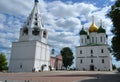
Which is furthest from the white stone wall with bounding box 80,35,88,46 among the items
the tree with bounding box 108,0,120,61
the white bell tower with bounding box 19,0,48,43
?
the tree with bounding box 108,0,120,61

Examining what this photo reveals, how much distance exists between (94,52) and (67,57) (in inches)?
422

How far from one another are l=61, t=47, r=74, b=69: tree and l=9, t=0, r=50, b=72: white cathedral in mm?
16121

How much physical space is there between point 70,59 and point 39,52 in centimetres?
2198

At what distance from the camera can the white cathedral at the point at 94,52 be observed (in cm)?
6481

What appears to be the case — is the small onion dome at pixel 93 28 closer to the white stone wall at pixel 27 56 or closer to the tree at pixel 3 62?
the white stone wall at pixel 27 56

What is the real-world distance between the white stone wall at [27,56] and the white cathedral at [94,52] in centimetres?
1889

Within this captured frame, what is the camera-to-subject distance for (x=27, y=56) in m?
50.9

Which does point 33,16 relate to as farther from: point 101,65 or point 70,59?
point 101,65

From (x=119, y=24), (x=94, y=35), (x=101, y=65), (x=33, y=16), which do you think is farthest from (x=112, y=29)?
(x=94, y=35)

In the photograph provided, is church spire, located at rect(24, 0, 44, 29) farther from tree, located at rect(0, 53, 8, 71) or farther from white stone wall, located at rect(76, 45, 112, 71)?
white stone wall, located at rect(76, 45, 112, 71)

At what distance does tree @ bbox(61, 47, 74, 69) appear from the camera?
70812mm

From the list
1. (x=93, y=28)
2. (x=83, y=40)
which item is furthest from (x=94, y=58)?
(x=93, y=28)

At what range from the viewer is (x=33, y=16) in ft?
180

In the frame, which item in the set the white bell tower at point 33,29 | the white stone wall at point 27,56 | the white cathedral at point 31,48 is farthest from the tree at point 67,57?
the white bell tower at point 33,29
